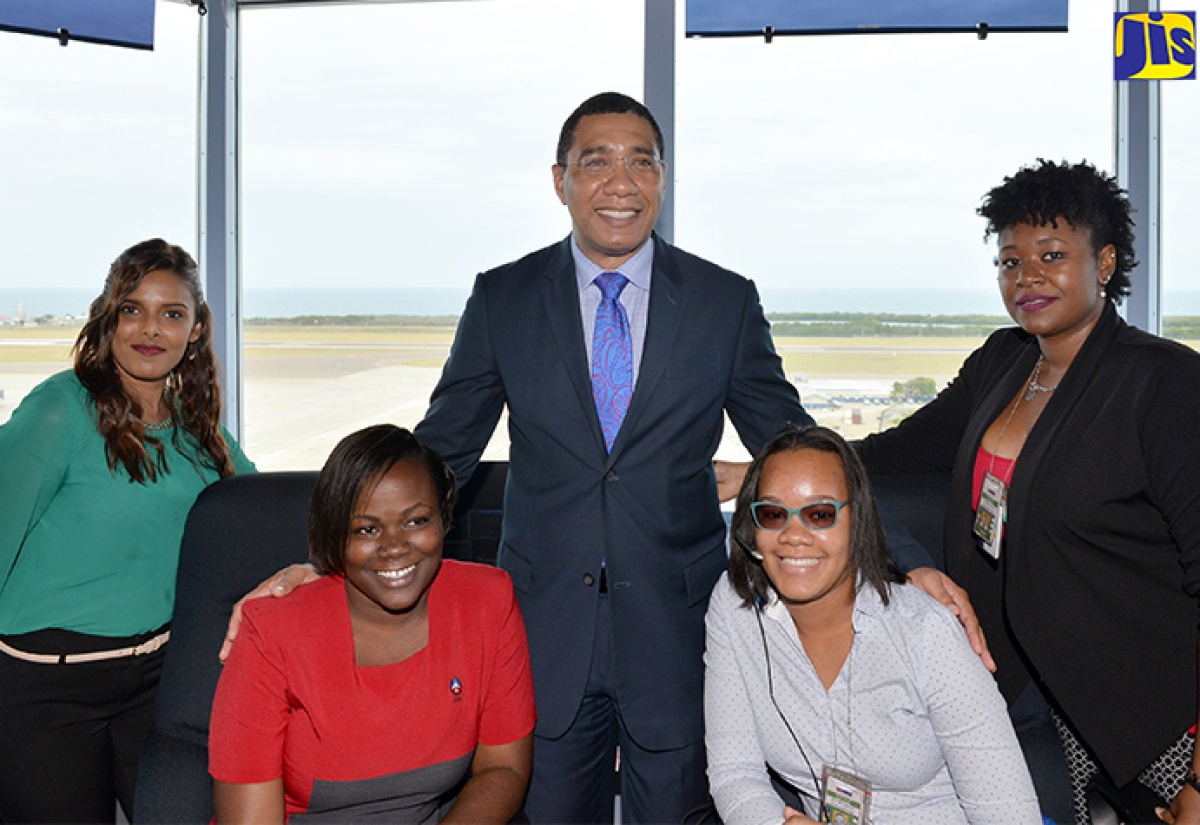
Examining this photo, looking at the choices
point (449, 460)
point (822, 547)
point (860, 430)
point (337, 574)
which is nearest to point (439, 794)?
point (337, 574)

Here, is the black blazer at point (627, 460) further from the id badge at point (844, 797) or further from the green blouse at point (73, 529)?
the green blouse at point (73, 529)

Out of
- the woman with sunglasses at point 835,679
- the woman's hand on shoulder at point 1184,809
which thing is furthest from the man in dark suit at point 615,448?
the woman's hand on shoulder at point 1184,809

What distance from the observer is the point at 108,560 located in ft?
6.79

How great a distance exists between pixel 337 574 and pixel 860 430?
227cm

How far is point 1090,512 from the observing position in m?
1.81

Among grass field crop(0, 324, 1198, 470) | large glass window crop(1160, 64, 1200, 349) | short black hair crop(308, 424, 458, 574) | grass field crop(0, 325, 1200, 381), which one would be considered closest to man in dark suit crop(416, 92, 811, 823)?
short black hair crop(308, 424, 458, 574)

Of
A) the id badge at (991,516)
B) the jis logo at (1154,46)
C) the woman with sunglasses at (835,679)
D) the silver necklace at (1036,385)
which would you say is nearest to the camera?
the woman with sunglasses at (835,679)

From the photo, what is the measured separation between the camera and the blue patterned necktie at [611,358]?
75.8 inches

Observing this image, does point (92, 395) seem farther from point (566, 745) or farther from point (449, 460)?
point (566, 745)

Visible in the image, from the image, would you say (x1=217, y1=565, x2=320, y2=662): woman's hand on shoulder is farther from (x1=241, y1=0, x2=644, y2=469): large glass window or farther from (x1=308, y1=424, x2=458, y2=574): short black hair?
(x1=241, y1=0, x2=644, y2=469): large glass window

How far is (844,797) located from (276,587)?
1.06 metres

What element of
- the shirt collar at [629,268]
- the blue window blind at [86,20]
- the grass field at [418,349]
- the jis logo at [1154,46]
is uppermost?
the blue window blind at [86,20]

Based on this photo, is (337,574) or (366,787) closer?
(366,787)

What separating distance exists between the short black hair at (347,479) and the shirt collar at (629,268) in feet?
1.67
